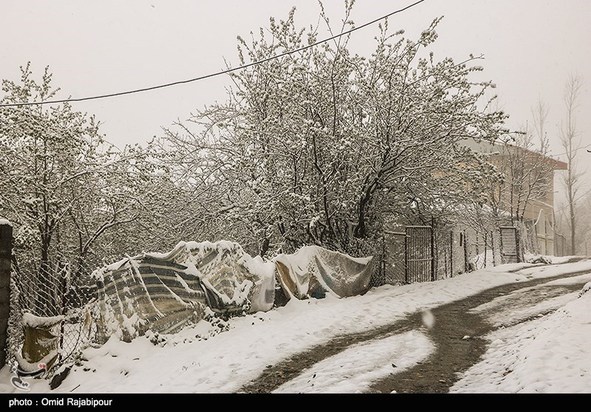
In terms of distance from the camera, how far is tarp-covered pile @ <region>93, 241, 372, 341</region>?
23.0 ft

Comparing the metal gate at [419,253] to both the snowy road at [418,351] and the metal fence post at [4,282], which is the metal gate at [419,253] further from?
the metal fence post at [4,282]

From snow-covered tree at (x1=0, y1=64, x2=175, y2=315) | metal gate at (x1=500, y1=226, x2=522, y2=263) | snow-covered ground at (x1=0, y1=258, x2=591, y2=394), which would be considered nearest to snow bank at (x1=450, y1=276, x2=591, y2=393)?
snow-covered ground at (x1=0, y1=258, x2=591, y2=394)

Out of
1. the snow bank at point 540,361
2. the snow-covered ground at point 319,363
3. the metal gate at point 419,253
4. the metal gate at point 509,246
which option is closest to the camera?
the snow bank at point 540,361

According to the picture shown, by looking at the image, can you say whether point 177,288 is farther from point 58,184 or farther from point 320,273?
point 58,184

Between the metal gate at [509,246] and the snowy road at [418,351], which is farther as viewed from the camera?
the metal gate at [509,246]

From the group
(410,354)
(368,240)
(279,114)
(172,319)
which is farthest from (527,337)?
(279,114)

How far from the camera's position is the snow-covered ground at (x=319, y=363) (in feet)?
16.3

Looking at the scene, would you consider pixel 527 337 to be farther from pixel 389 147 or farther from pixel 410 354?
pixel 389 147

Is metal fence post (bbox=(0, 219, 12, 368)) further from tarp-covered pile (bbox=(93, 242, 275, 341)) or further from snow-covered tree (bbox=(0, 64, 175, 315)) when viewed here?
snow-covered tree (bbox=(0, 64, 175, 315))

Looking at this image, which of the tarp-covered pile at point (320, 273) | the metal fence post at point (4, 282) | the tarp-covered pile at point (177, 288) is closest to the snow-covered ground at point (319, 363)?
the tarp-covered pile at point (177, 288)

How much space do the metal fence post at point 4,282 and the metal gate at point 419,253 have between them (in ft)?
36.5

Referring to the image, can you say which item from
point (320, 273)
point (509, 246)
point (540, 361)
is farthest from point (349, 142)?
point (509, 246)

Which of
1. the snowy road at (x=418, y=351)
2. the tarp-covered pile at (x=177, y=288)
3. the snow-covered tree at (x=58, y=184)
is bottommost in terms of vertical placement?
the snowy road at (x=418, y=351)

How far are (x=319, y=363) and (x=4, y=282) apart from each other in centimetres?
448
